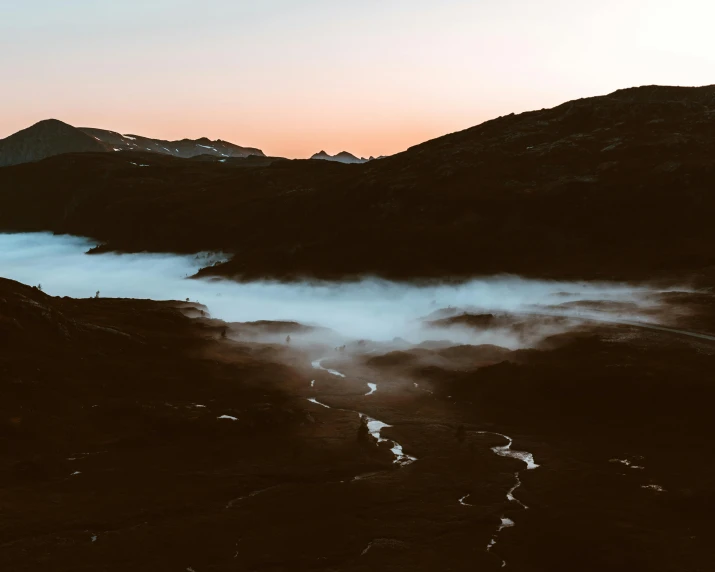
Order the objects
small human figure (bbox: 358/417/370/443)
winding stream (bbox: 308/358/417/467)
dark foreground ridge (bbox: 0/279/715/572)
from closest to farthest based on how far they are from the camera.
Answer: dark foreground ridge (bbox: 0/279/715/572) < winding stream (bbox: 308/358/417/467) < small human figure (bbox: 358/417/370/443)

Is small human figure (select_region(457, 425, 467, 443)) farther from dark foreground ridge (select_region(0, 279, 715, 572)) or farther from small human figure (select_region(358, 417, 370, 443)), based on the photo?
small human figure (select_region(358, 417, 370, 443))

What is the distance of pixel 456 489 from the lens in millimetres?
71375

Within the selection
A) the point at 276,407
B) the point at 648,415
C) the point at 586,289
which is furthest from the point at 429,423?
the point at 586,289

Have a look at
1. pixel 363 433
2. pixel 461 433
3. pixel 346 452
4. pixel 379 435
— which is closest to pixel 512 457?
pixel 461 433

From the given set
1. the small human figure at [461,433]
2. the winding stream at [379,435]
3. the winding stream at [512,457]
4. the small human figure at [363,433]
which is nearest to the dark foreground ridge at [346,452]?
the winding stream at [512,457]

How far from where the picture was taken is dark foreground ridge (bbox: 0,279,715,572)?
57406 millimetres

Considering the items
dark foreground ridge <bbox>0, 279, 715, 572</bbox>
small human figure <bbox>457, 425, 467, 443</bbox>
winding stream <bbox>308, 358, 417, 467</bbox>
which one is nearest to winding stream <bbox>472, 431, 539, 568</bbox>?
dark foreground ridge <bbox>0, 279, 715, 572</bbox>

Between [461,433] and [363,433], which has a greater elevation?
[363,433]

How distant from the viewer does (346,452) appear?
8250 centimetres

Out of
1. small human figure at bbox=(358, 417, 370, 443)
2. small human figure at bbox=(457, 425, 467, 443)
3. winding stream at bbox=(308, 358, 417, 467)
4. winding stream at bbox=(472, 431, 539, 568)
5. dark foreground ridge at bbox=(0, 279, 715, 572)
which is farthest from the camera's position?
small human figure at bbox=(457, 425, 467, 443)

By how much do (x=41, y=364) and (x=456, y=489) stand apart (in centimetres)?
6437

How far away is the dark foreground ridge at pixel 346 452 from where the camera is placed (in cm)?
5741

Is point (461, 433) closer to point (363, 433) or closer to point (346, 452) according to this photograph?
point (363, 433)

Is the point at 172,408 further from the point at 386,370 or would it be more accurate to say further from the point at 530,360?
the point at 530,360
